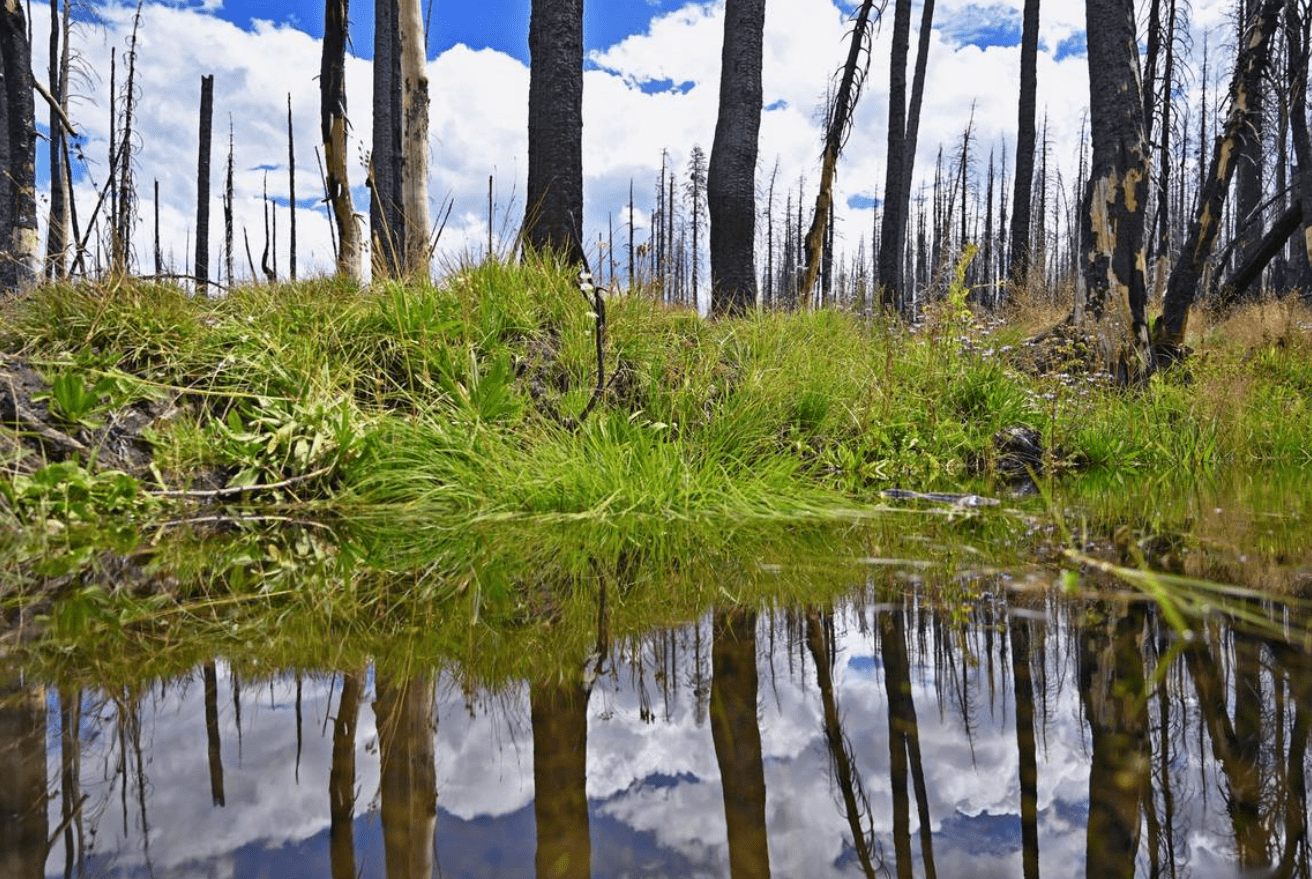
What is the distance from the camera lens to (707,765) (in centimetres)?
95

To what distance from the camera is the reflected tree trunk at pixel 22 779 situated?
731 millimetres

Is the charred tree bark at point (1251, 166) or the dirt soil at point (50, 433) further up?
the charred tree bark at point (1251, 166)

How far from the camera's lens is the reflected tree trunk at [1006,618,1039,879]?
2.53 ft

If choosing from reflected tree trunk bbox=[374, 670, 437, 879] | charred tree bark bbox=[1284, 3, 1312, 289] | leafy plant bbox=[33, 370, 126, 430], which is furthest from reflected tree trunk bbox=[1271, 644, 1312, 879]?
charred tree bark bbox=[1284, 3, 1312, 289]

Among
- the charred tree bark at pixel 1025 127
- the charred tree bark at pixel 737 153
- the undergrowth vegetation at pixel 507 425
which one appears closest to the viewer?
the undergrowth vegetation at pixel 507 425

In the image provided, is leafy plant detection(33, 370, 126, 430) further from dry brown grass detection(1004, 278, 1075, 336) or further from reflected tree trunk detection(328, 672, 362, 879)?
dry brown grass detection(1004, 278, 1075, 336)

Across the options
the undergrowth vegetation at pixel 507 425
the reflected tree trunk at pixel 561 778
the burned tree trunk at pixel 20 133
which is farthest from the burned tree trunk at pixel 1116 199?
the burned tree trunk at pixel 20 133

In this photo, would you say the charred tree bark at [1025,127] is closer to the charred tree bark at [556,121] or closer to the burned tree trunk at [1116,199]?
the burned tree trunk at [1116,199]

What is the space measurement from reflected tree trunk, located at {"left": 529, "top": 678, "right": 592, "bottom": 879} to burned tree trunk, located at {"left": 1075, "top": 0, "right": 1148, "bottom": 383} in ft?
20.7

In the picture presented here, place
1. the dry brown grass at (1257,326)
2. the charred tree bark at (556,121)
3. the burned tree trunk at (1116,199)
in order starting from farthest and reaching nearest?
the dry brown grass at (1257,326) < the burned tree trunk at (1116,199) < the charred tree bark at (556,121)

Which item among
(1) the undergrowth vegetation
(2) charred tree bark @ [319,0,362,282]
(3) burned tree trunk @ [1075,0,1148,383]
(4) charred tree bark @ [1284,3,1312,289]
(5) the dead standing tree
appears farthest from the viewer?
(4) charred tree bark @ [1284,3,1312,289]

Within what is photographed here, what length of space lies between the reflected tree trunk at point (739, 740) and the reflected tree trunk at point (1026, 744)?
27 cm

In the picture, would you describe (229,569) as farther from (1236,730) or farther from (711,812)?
(1236,730)

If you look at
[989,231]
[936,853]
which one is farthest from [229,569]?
[989,231]
